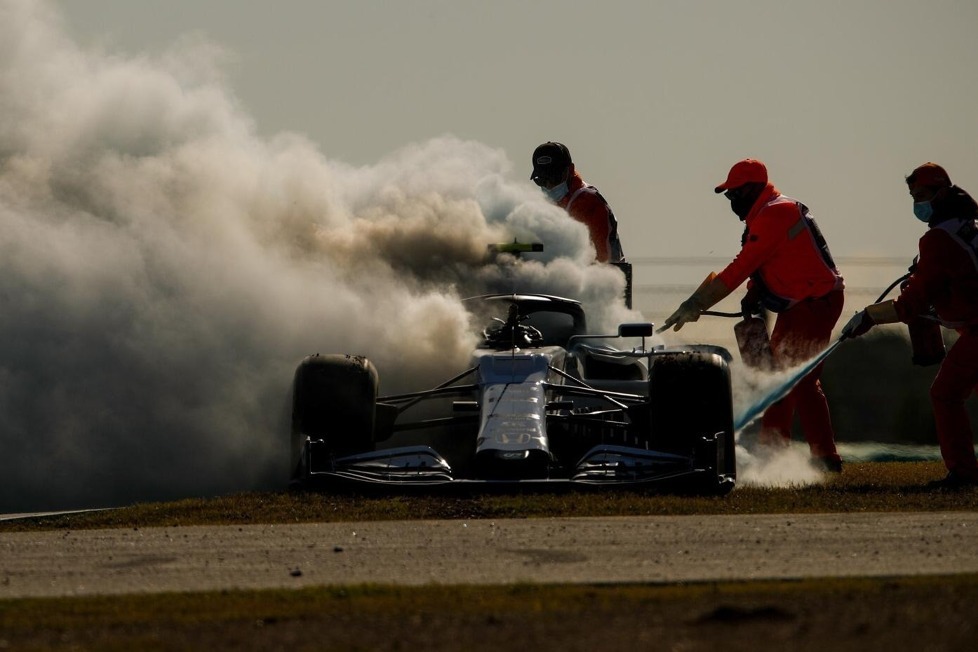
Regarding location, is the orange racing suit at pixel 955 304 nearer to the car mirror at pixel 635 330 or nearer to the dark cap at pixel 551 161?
the car mirror at pixel 635 330

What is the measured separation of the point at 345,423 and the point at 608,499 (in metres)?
2.40

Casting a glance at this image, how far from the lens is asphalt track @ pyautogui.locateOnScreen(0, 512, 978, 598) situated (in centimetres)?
1066

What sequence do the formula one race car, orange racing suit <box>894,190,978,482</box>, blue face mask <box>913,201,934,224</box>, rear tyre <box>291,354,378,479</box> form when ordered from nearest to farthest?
1. the formula one race car
2. rear tyre <box>291,354,378,479</box>
3. orange racing suit <box>894,190,978,482</box>
4. blue face mask <box>913,201,934,224</box>

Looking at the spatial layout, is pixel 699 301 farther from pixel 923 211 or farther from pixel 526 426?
pixel 526 426

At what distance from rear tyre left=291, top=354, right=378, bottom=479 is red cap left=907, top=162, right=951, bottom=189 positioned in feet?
16.8

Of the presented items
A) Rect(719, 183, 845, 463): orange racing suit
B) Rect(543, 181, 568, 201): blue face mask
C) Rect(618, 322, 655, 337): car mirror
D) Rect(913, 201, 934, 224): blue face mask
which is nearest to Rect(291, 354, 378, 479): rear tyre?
Rect(618, 322, 655, 337): car mirror

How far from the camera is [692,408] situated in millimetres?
15594

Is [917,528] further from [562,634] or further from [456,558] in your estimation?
[562,634]

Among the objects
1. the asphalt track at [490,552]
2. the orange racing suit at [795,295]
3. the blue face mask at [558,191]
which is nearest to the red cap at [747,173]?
the orange racing suit at [795,295]

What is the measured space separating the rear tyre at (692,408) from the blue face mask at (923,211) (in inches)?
103

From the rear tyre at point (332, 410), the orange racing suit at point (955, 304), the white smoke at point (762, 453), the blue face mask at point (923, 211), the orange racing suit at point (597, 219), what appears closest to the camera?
the rear tyre at point (332, 410)

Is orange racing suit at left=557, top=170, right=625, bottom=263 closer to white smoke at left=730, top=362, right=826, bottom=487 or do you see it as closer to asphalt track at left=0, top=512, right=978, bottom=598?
white smoke at left=730, top=362, right=826, bottom=487

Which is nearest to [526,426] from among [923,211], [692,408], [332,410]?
[692,408]

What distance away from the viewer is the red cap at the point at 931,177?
16.8 metres
